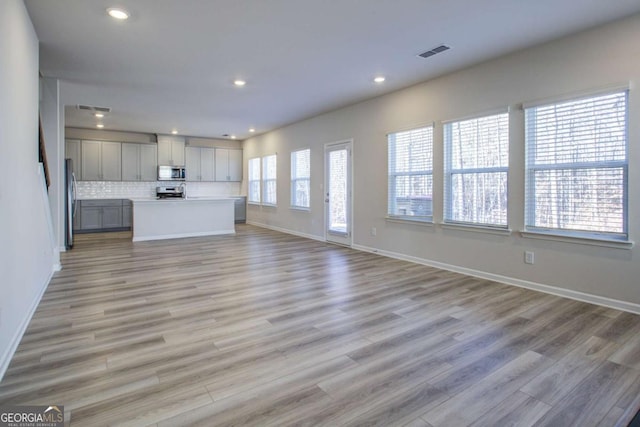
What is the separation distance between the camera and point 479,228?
4.43 m

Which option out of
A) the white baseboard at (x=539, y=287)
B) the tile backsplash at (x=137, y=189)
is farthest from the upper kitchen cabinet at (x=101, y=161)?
the white baseboard at (x=539, y=287)

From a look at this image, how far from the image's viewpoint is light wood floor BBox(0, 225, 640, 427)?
1.79 m

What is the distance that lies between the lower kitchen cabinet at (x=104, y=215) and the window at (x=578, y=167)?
9099 millimetres

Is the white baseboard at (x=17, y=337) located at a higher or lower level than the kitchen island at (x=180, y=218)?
lower

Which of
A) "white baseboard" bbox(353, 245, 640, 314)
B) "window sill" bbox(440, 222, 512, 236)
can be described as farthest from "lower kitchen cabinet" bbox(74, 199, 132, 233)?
"window sill" bbox(440, 222, 512, 236)

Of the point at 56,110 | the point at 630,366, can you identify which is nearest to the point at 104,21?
the point at 56,110

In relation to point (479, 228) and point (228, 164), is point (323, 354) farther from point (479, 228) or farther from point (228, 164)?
point (228, 164)

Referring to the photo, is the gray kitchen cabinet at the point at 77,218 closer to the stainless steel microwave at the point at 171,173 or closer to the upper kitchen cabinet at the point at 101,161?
the upper kitchen cabinet at the point at 101,161

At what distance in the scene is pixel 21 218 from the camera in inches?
111

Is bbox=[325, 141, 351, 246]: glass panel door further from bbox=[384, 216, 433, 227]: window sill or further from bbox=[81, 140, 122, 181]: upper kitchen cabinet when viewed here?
bbox=[81, 140, 122, 181]: upper kitchen cabinet

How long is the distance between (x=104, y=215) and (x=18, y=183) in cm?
699

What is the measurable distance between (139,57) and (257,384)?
4002 mm

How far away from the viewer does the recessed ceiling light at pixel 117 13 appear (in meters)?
3.09

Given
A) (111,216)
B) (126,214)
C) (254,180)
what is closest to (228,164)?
(254,180)
